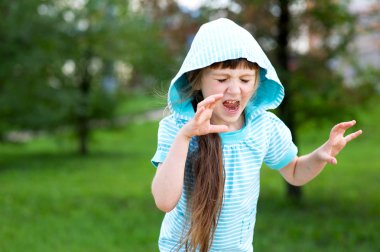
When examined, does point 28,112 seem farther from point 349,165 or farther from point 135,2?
point 349,165

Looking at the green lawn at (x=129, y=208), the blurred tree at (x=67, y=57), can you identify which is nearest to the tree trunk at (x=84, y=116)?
the blurred tree at (x=67, y=57)

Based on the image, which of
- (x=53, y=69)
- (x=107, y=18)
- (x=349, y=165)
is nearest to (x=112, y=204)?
(x=53, y=69)

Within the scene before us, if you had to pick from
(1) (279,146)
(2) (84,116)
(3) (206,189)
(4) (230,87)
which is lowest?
(2) (84,116)

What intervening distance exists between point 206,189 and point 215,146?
15cm

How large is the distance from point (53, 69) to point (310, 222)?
18.4 feet

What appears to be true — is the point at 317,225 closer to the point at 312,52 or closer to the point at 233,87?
the point at 312,52

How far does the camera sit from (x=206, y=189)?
6.31 feet

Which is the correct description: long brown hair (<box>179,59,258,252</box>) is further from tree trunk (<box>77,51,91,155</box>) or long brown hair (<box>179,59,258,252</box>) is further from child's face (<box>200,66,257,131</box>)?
tree trunk (<box>77,51,91,155</box>)

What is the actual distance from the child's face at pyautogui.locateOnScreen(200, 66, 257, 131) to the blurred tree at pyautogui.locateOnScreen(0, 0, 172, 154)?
12.6 feet

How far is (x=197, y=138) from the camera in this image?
79.0 inches

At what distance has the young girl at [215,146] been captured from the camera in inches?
73.0

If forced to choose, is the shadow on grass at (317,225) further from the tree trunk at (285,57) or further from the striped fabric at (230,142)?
the striped fabric at (230,142)

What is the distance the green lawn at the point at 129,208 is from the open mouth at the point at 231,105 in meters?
2.91

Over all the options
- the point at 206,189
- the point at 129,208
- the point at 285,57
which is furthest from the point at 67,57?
the point at 206,189
